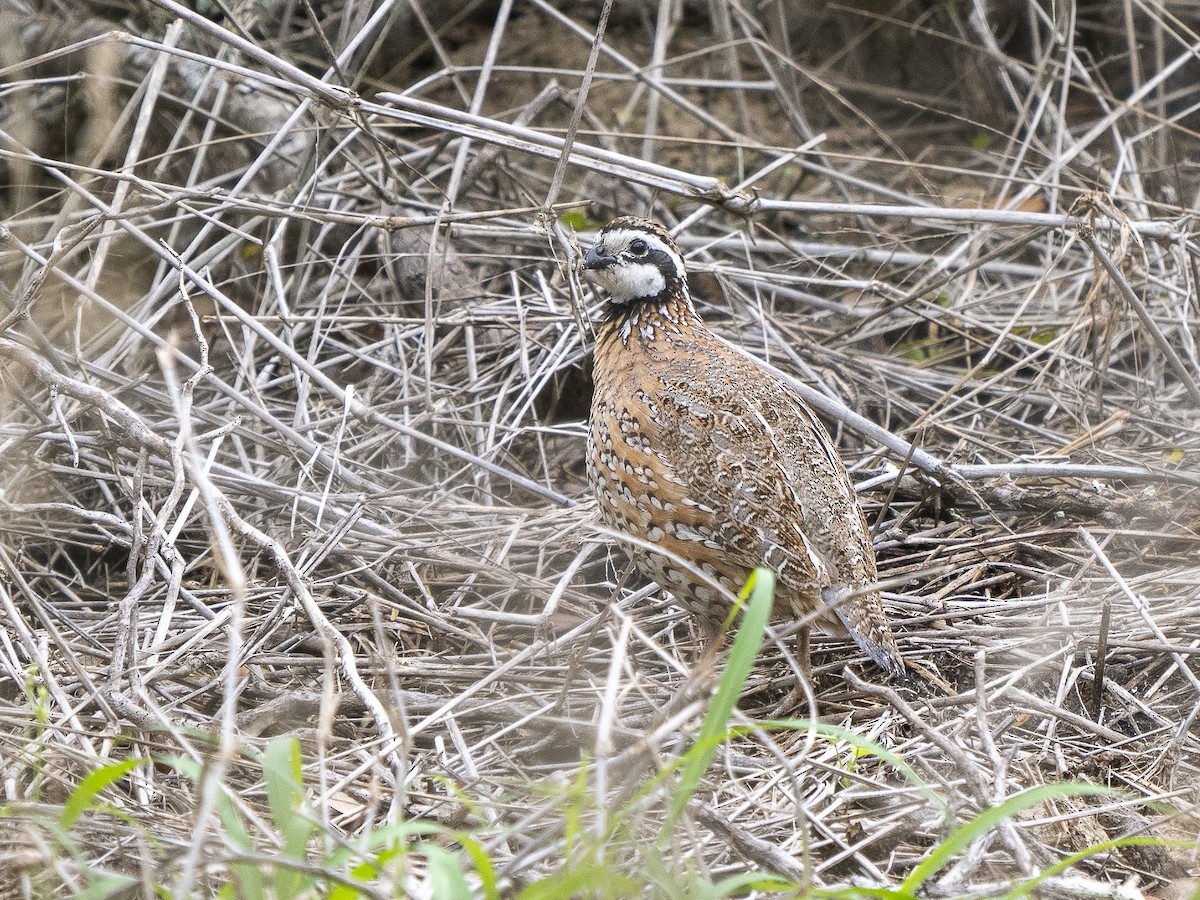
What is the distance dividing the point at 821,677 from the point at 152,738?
227 cm

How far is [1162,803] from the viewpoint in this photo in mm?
3342

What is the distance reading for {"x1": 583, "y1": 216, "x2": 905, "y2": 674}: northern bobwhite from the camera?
12.8ft

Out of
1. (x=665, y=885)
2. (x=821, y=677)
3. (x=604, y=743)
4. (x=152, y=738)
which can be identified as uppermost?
(x=604, y=743)

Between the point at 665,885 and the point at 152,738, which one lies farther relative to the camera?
the point at 152,738

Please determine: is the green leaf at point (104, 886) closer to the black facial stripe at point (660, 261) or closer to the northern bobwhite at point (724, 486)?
the northern bobwhite at point (724, 486)

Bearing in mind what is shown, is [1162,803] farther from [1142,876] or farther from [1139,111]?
[1139,111]

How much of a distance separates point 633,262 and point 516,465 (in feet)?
4.64

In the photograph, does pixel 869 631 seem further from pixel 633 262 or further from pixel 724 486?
pixel 633 262

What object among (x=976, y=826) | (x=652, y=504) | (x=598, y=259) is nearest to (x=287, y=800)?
(x=976, y=826)

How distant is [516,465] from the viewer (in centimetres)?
549

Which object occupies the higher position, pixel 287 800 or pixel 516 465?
pixel 287 800

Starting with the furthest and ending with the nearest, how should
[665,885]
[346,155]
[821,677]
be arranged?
1. [346,155]
2. [821,677]
3. [665,885]

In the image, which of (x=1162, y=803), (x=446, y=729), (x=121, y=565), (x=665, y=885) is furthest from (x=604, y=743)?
(x=121, y=565)

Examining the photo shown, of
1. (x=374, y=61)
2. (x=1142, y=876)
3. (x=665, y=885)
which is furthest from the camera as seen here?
(x=374, y=61)
